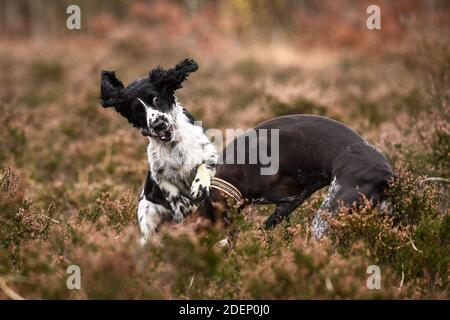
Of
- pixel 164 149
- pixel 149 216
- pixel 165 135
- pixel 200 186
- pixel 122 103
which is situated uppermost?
pixel 122 103

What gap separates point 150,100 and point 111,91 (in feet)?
1.25

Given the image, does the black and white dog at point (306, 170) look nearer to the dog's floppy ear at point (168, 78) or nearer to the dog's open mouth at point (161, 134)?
the dog's open mouth at point (161, 134)

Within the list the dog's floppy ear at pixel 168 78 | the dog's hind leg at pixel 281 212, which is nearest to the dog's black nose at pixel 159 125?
the dog's floppy ear at pixel 168 78

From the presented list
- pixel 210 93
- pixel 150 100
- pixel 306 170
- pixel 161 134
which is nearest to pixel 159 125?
pixel 161 134

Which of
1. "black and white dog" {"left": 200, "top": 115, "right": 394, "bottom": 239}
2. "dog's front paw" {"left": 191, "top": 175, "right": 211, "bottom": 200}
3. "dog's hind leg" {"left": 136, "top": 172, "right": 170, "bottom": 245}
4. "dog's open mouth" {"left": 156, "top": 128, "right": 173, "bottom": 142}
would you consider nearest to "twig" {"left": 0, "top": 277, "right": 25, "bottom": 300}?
"black and white dog" {"left": 200, "top": 115, "right": 394, "bottom": 239}

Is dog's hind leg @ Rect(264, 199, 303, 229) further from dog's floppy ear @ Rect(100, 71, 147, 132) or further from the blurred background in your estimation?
dog's floppy ear @ Rect(100, 71, 147, 132)

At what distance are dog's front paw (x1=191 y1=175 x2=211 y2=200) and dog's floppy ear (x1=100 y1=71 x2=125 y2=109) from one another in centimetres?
85

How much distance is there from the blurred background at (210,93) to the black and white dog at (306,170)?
33 centimetres

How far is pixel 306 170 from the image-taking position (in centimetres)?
482

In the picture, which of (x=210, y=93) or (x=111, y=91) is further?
(x=210, y=93)

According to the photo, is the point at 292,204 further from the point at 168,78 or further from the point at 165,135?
the point at 168,78
